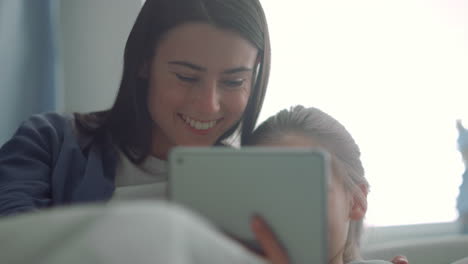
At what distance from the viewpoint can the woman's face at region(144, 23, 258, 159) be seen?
759 millimetres

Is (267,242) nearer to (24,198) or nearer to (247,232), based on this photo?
(247,232)

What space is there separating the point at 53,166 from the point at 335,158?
21.7 inches

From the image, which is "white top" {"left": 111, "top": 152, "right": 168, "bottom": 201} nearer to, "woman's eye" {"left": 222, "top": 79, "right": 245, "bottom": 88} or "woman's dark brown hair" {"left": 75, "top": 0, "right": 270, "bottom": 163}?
"woman's dark brown hair" {"left": 75, "top": 0, "right": 270, "bottom": 163}

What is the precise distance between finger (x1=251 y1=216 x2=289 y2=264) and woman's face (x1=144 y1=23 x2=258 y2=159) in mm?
338

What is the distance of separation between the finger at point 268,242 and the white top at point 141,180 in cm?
33

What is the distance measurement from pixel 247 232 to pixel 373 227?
37.1 inches

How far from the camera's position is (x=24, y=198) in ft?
2.20

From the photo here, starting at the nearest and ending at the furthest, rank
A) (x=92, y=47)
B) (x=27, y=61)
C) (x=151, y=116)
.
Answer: (x=151, y=116), (x=27, y=61), (x=92, y=47)

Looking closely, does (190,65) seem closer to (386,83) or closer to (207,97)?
(207,97)

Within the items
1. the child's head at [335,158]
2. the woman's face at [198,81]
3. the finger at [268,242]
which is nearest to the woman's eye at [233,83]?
the woman's face at [198,81]

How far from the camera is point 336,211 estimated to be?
75cm

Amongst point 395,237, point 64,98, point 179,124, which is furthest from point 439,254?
point 64,98

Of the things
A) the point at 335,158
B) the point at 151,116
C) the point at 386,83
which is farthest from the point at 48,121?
the point at 386,83

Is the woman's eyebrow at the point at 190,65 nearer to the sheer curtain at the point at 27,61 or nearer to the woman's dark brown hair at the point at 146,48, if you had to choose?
the woman's dark brown hair at the point at 146,48
